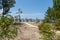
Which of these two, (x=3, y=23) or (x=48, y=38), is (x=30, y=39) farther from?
(x=3, y=23)

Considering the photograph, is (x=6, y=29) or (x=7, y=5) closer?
(x=6, y=29)

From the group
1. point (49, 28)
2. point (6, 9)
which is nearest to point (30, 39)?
point (49, 28)

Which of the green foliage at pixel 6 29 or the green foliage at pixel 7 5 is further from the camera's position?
the green foliage at pixel 7 5

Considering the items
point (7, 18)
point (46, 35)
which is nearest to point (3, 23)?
point (7, 18)

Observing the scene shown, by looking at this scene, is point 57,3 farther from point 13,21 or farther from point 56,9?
point 13,21

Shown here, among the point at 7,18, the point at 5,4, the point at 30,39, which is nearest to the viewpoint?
the point at 7,18

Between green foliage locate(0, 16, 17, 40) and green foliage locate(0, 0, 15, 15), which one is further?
green foliage locate(0, 0, 15, 15)

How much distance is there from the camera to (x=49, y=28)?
1227 cm

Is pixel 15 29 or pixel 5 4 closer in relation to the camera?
pixel 15 29

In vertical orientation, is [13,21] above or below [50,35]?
above

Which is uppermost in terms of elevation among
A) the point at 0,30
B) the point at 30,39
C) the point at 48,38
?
the point at 0,30

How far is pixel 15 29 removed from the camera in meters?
8.74

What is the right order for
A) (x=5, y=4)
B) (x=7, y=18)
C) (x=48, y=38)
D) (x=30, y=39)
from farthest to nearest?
(x=5, y=4), (x=30, y=39), (x=48, y=38), (x=7, y=18)

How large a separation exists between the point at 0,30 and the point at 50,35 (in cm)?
416
